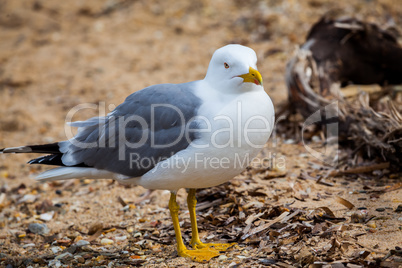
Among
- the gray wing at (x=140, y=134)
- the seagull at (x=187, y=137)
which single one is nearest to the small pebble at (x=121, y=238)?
the seagull at (x=187, y=137)

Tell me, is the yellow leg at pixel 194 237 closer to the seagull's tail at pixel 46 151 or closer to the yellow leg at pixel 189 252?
the yellow leg at pixel 189 252

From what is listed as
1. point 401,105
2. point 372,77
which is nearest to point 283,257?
point 401,105

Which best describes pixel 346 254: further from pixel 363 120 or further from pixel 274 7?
pixel 274 7

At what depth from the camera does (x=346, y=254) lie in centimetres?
318

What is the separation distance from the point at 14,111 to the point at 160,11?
408 cm

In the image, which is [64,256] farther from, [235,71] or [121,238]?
[235,71]

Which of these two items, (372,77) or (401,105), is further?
(372,77)

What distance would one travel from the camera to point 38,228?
458 cm

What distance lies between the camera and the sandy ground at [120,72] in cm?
442

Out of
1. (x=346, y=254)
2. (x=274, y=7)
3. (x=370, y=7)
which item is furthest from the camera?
(x=274, y=7)

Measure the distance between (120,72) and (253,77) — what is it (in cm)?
554

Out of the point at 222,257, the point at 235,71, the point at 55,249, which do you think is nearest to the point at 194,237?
the point at 222,257

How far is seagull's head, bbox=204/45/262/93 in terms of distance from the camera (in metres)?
3.39

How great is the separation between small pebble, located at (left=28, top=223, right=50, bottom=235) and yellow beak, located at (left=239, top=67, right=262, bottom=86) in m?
2.59
